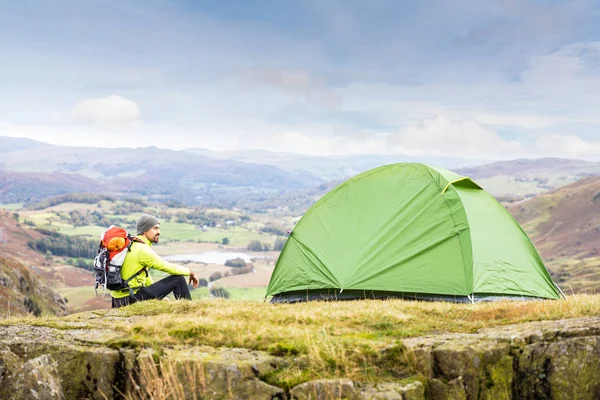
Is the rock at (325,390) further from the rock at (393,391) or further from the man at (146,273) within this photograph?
the man at (146,273)

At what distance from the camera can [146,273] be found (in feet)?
42.3

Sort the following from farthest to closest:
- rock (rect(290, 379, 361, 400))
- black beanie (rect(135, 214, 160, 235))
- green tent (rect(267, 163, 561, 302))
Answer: green tent (rect(267, 163, 561, 302)), black beanie (rect(135, 214, 160, 235)), rock (rect(290, 379, 361, 400))

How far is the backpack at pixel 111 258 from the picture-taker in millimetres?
12055

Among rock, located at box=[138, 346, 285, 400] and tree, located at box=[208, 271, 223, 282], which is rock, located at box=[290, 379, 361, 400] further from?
tree, located at box=[208, 271, 223, 282]

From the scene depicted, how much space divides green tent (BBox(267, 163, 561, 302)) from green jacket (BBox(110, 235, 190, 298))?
4816mm

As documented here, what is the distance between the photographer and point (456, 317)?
10.6 metres

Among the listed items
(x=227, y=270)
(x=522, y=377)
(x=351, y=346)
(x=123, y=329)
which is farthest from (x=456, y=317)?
(x=227, y=270)

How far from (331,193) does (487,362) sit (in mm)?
10808

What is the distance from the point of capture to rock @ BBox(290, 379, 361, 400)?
6771 mm

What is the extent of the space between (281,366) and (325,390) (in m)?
0.92

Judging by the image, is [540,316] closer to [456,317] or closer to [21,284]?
[456,317]

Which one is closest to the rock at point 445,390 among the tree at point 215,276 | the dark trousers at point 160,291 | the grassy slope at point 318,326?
the grassy slope at point 318,326

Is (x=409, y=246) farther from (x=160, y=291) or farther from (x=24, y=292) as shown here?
(x=24, y=292)

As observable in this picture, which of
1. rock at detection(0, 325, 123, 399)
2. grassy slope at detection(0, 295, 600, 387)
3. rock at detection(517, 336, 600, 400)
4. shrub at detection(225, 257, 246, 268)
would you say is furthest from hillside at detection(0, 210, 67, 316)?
shrub at detection(225, 257, 246, 268)
